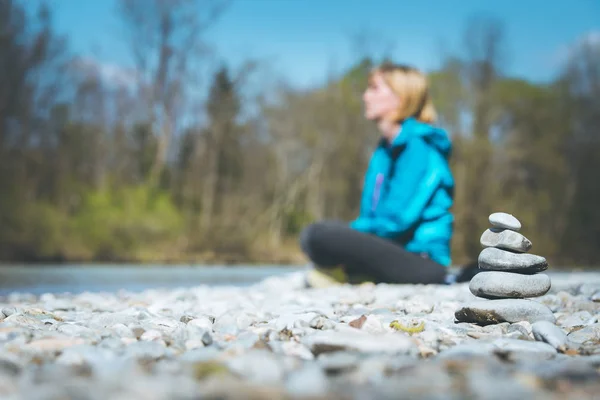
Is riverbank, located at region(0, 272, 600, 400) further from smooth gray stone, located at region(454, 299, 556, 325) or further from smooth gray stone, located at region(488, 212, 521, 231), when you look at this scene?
smooth gray stone, located at region(488, 212, 521, 231)

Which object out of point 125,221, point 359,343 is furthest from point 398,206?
point 125,221

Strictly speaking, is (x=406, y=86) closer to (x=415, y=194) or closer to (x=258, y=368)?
(x=415, y=194)

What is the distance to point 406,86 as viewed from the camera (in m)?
4.93

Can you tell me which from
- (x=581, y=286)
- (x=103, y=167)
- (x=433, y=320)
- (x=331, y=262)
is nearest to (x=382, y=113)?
(x=331, y=262)

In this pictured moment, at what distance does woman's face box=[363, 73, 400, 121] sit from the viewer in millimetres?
4957

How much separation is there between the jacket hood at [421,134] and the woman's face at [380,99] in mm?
183

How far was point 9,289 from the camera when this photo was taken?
655 cm

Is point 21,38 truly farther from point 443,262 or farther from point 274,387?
point 274,387

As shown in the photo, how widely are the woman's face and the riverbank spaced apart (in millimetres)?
2195

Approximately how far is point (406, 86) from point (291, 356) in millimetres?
3449

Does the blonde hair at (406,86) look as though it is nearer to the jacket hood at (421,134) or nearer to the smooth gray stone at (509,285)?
the jacket hood at (421,134)

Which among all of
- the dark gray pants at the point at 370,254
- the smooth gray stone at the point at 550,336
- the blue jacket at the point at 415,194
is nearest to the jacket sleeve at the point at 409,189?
the blue jacket at the point at 415,194

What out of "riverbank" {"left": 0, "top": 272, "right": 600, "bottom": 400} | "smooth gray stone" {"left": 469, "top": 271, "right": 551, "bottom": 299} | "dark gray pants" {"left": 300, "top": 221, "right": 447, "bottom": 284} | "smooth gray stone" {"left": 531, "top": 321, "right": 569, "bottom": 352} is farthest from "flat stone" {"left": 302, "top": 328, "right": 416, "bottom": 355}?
"dark gray pants" {"left": 300, "top": 221, "right": 447, "bottom": 284}

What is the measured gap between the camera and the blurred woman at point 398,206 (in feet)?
15.3
